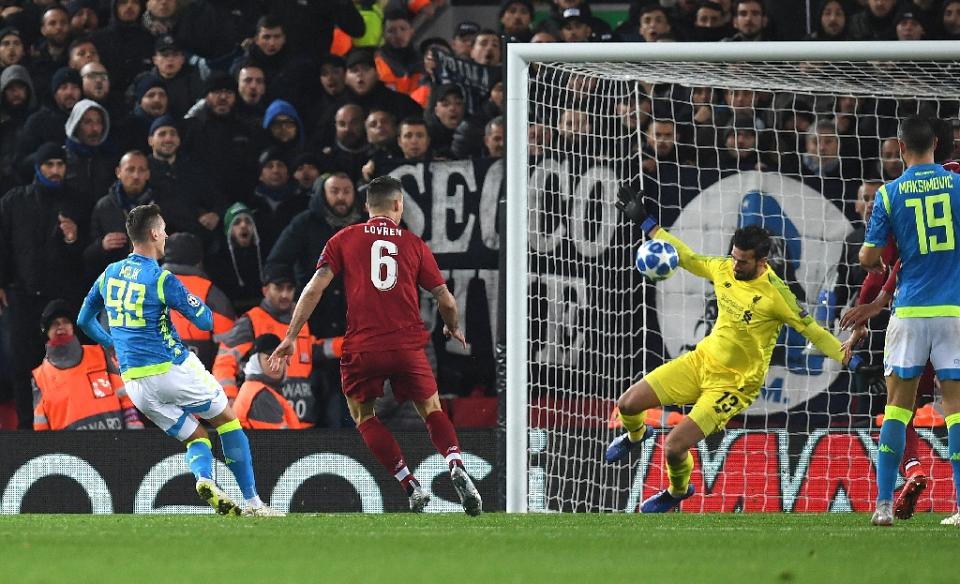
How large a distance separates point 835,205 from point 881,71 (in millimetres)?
995

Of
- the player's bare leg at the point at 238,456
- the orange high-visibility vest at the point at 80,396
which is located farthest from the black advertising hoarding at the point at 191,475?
the player's bare leg at the point at 238,456

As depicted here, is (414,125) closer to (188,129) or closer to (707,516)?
(188,129)

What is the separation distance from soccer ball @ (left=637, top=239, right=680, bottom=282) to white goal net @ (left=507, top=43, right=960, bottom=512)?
0.94m

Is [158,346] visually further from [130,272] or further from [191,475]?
[191,475]

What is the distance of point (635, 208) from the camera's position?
8.68 metres

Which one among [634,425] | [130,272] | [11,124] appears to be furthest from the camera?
[11,124]

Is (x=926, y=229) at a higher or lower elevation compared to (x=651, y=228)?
higher

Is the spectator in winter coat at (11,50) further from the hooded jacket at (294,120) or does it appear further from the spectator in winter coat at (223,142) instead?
the hooded jacket at (294,120)

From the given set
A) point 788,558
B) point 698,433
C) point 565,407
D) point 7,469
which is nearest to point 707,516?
point 698,433

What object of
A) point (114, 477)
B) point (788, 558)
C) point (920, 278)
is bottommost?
point (114, 477)

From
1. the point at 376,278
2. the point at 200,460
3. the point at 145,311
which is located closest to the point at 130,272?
the point at 145,311

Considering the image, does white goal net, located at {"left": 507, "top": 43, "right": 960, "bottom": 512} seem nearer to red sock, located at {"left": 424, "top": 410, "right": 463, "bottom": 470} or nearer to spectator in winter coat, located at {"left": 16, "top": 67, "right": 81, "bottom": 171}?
red sock, located at {"left": 424, "top": 410, "right": 463, "bottom": 470}

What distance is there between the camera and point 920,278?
7.11m

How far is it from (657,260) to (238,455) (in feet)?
8.28
